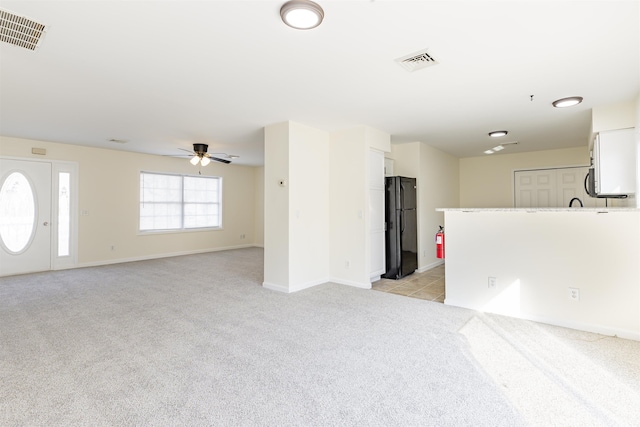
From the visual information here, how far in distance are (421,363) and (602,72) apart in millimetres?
3079

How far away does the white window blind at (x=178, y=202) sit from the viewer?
24.9ft

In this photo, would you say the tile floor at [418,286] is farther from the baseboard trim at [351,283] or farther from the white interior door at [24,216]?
the white interior door at [24,216]

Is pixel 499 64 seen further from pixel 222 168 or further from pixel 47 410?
pixel 222 168

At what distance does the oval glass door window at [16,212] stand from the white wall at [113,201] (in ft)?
1.69

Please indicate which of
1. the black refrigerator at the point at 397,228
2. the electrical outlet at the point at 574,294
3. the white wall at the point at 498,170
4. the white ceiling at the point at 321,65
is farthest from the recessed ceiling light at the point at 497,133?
the electrical outlet at the point at 574,294

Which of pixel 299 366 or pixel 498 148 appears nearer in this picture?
pixel 299 366

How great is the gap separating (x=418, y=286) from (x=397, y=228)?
103 cm

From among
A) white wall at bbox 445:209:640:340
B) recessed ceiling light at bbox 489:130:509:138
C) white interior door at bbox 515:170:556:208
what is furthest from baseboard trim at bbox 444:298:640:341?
white interior door at bbox 515:170:556:208

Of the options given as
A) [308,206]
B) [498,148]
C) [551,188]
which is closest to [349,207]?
[308,206]

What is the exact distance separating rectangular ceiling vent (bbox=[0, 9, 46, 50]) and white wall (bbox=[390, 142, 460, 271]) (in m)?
5.27

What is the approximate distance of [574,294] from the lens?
3164mm

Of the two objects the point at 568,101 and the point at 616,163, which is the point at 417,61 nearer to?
the point at 568,101

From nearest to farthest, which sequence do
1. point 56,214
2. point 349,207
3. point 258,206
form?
1. point 349,207
2. point 56,214
3. point 258,206

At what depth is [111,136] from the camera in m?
5.51
